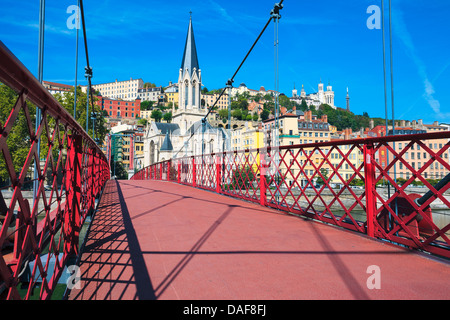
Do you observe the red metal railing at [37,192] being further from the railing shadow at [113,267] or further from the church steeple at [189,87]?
the church steeple at [189,87]

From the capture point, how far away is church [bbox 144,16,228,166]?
57156mm

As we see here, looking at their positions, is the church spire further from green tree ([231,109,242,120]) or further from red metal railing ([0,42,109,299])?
red metal railing ([0,42,109,299])

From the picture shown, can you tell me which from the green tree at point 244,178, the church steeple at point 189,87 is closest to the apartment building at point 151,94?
the church steeple at point 189,87

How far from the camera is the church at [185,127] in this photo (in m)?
57.2

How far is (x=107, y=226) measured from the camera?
4.05 metres

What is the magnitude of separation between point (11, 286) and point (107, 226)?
2898 mm

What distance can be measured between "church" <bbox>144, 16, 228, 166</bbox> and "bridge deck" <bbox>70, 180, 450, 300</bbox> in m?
51.4

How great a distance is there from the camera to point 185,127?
5984cm

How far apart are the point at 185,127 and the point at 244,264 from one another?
5825 cm

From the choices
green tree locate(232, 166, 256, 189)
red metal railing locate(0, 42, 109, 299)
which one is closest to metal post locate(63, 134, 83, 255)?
red metal railing locate(0, 42, 109, 299)

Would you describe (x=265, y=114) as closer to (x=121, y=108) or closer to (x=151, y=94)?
(x=151, y=94)

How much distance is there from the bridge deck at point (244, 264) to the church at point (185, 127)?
5140 centimetres
